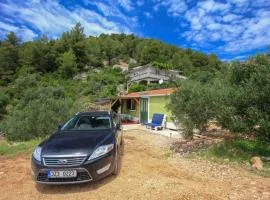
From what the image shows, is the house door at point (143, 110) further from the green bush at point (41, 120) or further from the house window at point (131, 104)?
the green bush at point (41, 120)

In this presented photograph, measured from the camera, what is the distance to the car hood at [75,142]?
4836 mm

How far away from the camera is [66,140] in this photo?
5391mm

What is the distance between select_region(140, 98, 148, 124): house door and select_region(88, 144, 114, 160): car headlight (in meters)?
15.6

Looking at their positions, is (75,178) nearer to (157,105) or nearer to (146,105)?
(157,105)

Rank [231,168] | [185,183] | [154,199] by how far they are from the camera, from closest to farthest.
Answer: [154,199]
[185,183]
[231,168]

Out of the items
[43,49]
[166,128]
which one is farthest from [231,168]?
[43,49]

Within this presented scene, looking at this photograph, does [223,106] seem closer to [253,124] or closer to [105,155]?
[253,124]

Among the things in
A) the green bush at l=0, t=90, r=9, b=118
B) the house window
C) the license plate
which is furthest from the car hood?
the green bush at l=0, t=90, r=9, b=118

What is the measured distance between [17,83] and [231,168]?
105ft

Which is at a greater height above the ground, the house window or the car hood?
the house window

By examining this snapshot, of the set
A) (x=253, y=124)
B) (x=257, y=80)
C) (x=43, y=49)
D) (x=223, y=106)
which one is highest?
(x=43, y=49)

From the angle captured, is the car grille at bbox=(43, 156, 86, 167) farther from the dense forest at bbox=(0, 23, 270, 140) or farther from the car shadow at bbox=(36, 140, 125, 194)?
the dense forest at bbox=(0, 23, 270, 140)

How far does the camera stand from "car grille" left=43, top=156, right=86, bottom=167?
4.65m

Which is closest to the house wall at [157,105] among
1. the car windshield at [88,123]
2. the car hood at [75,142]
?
the car windshield at [88,123]
